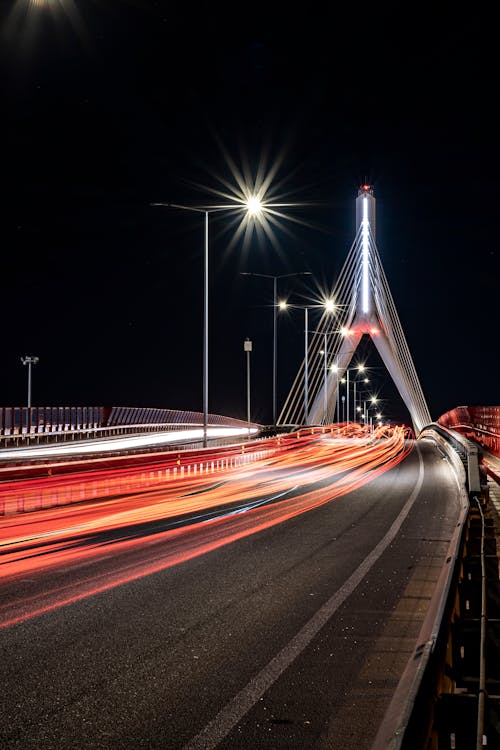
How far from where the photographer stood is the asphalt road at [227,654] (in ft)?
13.8

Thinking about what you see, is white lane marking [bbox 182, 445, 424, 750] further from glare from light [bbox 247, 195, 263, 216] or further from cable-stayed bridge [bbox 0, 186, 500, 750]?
glare from light [bbox 247, 195, 263, 216]

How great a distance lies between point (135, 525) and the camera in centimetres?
1242

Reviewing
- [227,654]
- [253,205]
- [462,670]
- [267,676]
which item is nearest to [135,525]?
[227,654]

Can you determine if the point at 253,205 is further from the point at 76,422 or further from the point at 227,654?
the point at 76,422

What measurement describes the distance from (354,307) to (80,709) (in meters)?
72.3

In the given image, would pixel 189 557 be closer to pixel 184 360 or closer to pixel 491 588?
pixel 491 588

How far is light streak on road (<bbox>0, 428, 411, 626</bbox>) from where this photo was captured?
A: 8.24 metres

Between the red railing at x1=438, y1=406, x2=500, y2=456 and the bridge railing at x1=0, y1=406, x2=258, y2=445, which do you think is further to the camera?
the bridge railing at x1=0, y1=406, x2=258, y2=445

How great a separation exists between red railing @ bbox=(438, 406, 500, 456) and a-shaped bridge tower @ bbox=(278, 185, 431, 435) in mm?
31962

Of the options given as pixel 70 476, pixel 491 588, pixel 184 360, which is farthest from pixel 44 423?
pixel 184 360

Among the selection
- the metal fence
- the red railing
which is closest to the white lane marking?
the red railing

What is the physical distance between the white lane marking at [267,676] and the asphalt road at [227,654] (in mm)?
12

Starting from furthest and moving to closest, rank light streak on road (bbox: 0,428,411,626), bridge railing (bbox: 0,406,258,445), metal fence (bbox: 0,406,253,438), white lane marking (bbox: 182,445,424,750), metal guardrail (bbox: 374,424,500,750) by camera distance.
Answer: metal fence (bbox: 0,406,253,438)
bridge railing (bbox: 0,406,258,445)
light streak on road (bbox: 0,428,411,626)
white lane marking (bbox: 182,445,424,750)
metal guardrail (bbox: 374,424,500,750)

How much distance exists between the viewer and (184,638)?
601cm
